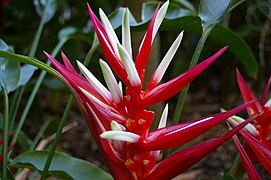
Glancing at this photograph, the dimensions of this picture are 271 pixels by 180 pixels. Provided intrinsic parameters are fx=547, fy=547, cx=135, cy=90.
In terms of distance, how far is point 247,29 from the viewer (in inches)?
74.7

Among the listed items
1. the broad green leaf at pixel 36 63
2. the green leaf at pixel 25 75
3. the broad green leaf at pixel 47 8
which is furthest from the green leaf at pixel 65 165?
the broad green leaf at pixel 47 8

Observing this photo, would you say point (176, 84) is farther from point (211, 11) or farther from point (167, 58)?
point (211, 11)

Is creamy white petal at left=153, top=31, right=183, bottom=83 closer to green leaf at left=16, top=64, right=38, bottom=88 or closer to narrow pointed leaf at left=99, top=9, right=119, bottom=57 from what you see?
narrow pointed leaf at left=99, top=9, right=119, bottom=57

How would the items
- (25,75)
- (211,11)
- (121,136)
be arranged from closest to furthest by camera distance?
(121,136), (211,11), (25,75)

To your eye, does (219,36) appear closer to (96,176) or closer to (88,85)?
(96,176)

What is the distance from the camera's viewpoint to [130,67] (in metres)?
0.55

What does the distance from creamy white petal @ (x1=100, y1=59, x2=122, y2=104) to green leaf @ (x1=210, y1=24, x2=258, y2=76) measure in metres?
0.39

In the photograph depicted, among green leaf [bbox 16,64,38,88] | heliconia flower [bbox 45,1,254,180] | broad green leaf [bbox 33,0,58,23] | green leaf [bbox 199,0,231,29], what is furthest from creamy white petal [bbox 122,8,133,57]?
broad green leaf [bbox 33,0,58,23]

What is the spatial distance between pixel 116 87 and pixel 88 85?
1.5 inches

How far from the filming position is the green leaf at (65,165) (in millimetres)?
822

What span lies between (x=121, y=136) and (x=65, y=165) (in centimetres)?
33

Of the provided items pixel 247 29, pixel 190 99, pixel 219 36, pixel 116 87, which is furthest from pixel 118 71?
pixel 190 99

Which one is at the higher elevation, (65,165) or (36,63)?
(36,63)

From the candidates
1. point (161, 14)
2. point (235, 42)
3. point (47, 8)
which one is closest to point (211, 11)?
point (161, 14)
